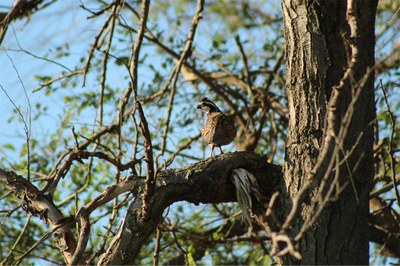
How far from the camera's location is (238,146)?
30.9ft

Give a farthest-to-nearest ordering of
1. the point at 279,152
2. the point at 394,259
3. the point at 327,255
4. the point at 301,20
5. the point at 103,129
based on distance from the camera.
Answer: the point at 279,152 → the point at 394,259 → the point at 103,129 → the point at 301,20 → the point at 327,255

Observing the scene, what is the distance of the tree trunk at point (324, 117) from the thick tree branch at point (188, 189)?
0.31 m

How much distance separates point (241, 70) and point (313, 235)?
227 inches

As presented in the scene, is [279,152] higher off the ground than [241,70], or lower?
lower

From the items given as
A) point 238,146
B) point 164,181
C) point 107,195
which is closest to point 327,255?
point 164,181

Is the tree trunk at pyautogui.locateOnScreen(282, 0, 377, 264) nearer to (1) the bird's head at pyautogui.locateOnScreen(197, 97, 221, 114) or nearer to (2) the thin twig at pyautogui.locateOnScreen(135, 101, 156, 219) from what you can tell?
(2) the thin twig at pyautogui.locateOnScreen(135, 101, 156, 219)

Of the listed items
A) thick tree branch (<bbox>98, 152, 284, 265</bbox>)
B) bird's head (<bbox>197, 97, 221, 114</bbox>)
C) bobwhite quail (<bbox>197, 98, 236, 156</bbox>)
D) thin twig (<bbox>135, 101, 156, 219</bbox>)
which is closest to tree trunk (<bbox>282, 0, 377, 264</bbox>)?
thick tree branch (<bbox>98, 152, 284, 265</bbox>)

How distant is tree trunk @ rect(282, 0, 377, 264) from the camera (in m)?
4.91

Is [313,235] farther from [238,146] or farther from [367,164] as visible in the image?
[238,146]

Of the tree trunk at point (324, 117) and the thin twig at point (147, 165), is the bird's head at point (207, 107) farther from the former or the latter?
the thin twig at point (147, 165)

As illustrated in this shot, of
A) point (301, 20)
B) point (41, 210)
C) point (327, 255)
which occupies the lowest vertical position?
point (327, 255)

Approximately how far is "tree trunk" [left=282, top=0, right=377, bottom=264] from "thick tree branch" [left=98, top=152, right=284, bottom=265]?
1.03ft

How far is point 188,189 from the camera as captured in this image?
516 cm

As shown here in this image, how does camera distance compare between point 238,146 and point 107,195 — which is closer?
point 107,195
